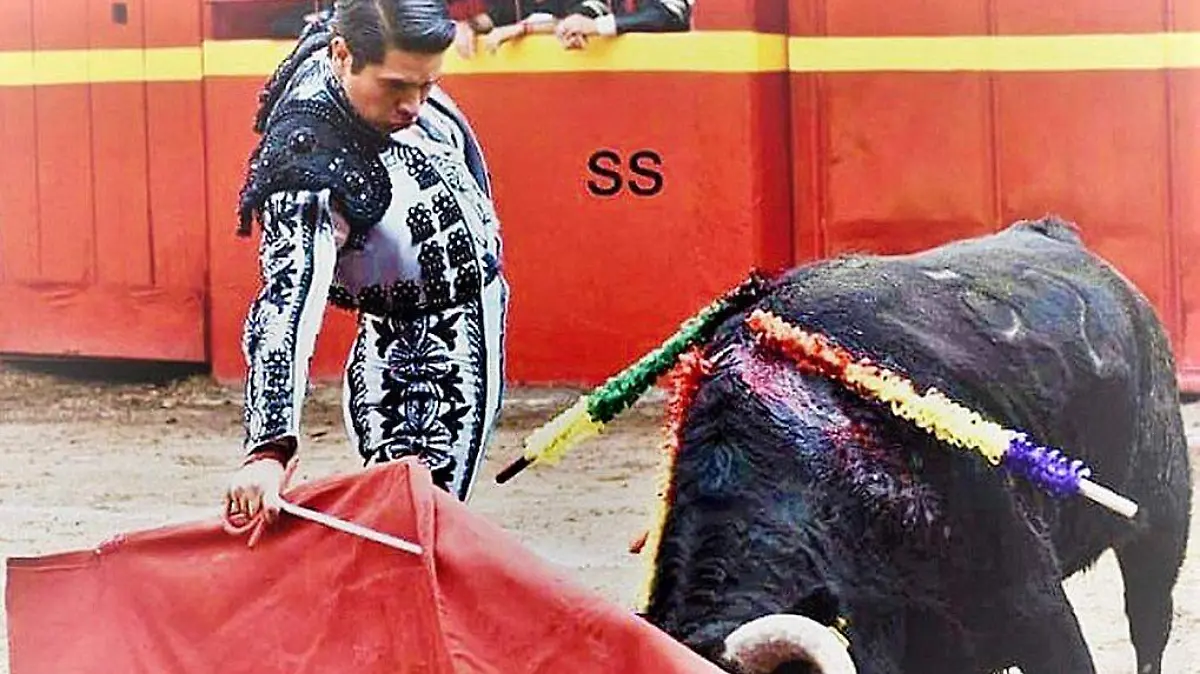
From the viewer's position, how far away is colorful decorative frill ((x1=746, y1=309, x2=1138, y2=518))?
2.67m

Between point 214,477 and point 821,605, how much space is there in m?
3.01

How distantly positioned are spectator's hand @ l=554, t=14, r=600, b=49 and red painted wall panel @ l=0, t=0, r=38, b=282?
60.0 inches

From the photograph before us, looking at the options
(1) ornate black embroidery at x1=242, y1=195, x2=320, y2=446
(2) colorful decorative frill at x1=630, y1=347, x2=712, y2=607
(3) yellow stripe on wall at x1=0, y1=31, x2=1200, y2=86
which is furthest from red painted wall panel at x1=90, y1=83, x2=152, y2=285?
(2) colorful decorative frill at x1=630, y1=347, x2=712, y2=607

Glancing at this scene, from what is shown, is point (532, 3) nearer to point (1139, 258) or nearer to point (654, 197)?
point (654, 197)

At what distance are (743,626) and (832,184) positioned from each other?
3.27 meters

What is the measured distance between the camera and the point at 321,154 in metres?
2.84

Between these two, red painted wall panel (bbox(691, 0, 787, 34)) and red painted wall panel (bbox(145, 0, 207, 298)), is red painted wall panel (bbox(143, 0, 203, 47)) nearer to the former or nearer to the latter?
red painted wall panel (bbox(145, 0, 207, 298))

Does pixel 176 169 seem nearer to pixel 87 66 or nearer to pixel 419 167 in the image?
pixel 87 66

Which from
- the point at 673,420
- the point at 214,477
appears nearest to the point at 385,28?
the point at 673,420

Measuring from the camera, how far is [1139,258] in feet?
17.6

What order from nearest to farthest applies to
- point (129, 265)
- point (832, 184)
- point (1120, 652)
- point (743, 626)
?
point (743, 626), point (1120, 652), point (832, 184), point (129, 265)

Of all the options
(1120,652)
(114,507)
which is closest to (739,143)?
(114,507)

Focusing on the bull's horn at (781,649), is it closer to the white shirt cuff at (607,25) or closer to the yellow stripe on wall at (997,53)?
the yellow stripe on wall at (997,53)

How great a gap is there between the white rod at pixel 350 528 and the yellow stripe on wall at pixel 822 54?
120 inches
